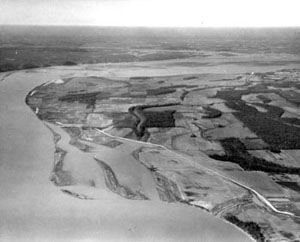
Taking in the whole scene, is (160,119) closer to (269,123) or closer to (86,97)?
(269,123)

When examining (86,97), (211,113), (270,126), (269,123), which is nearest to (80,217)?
(270,126)

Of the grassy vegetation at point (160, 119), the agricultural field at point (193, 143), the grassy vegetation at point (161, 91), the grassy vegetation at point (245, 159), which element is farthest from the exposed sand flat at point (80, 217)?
the grassy vegetation at point (161, 91)

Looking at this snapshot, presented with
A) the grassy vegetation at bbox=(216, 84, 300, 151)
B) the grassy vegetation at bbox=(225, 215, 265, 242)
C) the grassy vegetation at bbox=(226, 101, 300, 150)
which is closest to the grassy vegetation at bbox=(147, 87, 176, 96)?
the grassy vegetation at bbox=(216, 84, 300, 151)

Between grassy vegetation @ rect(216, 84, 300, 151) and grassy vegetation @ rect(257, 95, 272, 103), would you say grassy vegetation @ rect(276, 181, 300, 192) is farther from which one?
grassy vegetation @ rect(257, 95, 272, 103)

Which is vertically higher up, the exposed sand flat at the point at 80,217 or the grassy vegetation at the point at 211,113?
the grassy vegetation at the point at 211,113

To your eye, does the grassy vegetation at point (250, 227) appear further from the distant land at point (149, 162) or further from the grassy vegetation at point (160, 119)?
the grassy vegetation at point (160, 119)

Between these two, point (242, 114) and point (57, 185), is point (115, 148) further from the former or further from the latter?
point (242, 114)
